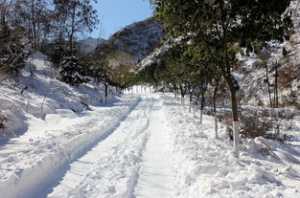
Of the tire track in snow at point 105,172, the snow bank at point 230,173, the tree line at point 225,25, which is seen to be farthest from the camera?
the tree line at point 225,25

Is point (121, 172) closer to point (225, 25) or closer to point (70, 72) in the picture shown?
point (225, 25)

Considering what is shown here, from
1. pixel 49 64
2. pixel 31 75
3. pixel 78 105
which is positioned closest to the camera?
pixel 78 105

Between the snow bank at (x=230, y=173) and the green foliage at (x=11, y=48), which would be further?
the green foliage at (x=11, y=48)

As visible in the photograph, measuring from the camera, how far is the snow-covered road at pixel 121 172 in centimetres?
804

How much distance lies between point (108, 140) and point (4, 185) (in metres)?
8.59

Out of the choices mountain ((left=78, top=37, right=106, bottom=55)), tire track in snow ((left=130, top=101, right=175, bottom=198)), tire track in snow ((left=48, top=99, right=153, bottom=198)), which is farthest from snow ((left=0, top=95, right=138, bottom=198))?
mountain ((left=78, top=37, right=106, bottom=55))

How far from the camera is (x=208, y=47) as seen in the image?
38.3 ft

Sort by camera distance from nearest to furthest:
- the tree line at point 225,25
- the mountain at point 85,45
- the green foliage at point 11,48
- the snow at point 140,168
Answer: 1. the snow at point 140,168
2. the tree line at point 225,25
3. the green foliage at point 11,48
4. the mountain at point 85,45

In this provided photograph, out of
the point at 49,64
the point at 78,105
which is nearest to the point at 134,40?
the point at 49,64

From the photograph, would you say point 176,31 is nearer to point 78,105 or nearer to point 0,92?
point 0,92

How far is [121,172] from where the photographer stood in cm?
961

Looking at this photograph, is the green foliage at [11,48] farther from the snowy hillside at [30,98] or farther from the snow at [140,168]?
the snow at [140,168]

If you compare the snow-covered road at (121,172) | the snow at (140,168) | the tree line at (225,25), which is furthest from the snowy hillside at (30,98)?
the tree line at (225,25)

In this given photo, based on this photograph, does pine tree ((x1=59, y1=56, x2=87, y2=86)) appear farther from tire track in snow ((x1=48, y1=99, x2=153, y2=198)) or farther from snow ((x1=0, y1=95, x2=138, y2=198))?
tire track in snow ((x1=48, y1=99, x2=153, y2=198))
